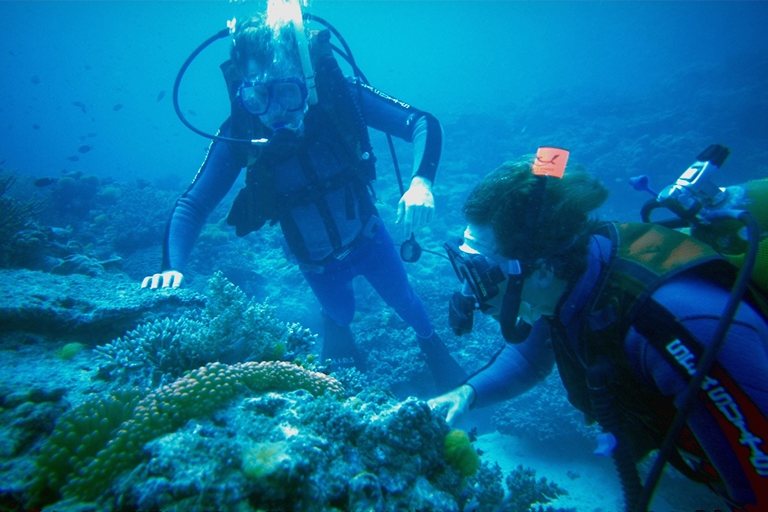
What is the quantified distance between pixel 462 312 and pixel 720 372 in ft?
4.19

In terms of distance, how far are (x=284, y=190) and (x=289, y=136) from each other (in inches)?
26.8

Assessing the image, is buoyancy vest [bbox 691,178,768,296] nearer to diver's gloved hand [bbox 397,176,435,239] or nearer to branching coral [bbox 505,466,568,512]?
diver's gloved hand [bbox 397,176,435,239]

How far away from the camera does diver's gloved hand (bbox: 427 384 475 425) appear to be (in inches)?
102

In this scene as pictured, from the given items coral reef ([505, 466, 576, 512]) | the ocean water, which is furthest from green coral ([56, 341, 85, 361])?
coral reef ([505, 466, 576, 512])

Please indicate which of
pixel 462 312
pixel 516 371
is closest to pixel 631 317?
pixel 462 312

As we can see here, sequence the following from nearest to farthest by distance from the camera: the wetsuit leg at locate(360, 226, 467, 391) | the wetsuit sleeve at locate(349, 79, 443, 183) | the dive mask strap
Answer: the dive mask strap → the wetsuit sleeve at locate(349, 79, 443, 183) → the wetsuit leg at locate(360, 226, 467, 391)

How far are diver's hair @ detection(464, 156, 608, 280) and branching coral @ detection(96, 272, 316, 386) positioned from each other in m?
2.15

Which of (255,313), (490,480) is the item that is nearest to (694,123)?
(490,480)

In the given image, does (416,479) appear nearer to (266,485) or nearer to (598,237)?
(266,485)

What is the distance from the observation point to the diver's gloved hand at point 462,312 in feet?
7.81

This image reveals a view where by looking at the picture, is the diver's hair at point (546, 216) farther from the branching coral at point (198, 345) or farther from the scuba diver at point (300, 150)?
the branching coral at point (198, 345)

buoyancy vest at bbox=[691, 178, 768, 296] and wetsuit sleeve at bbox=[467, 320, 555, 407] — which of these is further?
wetsuit sleeve at bbox=[467, 320, 555, 407]

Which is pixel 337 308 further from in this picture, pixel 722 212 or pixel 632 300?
pixel 722 212

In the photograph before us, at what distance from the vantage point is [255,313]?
10.3 ft
